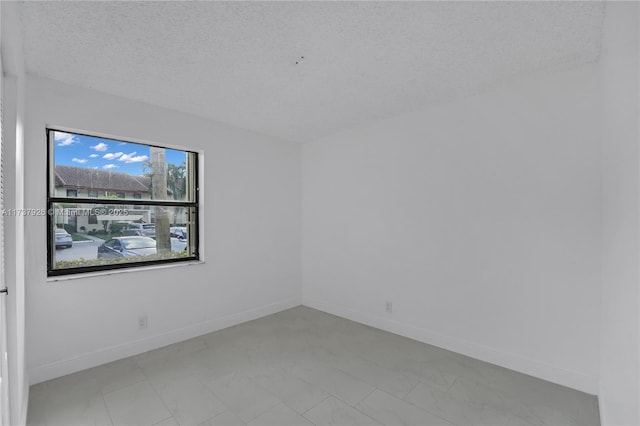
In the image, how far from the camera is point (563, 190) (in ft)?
7.63

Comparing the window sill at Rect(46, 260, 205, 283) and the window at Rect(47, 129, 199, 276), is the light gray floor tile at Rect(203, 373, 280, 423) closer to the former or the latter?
the window sill at Rect(46, 260, 205, 283)

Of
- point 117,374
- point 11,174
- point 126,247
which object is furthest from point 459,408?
point 126,247

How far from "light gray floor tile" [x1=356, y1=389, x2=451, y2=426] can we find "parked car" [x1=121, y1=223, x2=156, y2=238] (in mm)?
2490

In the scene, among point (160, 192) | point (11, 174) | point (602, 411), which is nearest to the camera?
point (11, 174)

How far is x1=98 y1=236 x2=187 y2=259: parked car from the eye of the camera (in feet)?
9.23

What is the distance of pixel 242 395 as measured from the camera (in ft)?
7.27

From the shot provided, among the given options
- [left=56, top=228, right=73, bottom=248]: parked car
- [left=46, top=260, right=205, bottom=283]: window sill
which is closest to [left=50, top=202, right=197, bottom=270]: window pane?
[left=56, top=228, right=73, bottom=248]: parked car

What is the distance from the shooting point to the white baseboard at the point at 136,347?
94.2 inches

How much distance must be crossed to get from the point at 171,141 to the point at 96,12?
4.92 ft

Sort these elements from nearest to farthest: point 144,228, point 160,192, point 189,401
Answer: point 189,401 → point 144,228 → point 160,192

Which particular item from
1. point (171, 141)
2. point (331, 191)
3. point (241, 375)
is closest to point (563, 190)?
point (331, 191)

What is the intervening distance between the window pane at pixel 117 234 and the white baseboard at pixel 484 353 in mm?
2131

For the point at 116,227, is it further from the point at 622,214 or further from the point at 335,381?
the point at 622,214

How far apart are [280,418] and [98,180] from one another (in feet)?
8.26
